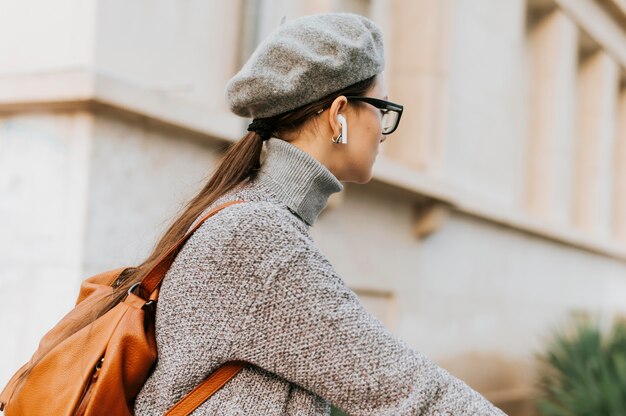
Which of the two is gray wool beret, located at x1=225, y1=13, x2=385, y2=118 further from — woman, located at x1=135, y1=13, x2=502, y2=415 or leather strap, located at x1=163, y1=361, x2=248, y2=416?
leather strap, located at x1=163, y1=361, x2=248, y2=416

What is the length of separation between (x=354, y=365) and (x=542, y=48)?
9.19m

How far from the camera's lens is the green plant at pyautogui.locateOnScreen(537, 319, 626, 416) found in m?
6.51

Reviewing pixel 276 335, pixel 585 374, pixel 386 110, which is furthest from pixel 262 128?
pixel 585 374

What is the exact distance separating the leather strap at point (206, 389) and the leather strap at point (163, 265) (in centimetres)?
21

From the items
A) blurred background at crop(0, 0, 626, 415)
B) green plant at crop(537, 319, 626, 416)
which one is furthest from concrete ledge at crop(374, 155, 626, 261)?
green plant at crop(537, 319, 626, 416)

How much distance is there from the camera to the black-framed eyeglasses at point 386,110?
1783 mm

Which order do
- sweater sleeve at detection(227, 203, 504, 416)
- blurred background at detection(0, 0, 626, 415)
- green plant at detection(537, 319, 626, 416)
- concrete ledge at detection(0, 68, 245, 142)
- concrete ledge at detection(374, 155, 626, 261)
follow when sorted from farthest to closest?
green plant at detection(537, 319, 626, 416) < concrete ledge at detection(374, 155, 626, 261) < blurred background at detection(0, 0, 626, 415) < concrete ledge at detection(0, 68, 245, 142) < sweater sleeve at detection(227, 203, 504, 416)

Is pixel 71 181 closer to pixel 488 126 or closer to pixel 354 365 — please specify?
pixel 354 365

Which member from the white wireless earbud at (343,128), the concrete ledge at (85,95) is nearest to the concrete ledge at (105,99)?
the concrete ledge at (85,95)

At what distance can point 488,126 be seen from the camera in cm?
815

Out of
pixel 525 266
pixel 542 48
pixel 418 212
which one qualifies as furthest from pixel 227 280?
pixel 542 48

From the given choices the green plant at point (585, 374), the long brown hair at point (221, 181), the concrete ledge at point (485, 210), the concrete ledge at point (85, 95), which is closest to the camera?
the long brown hair at point (221, 181)

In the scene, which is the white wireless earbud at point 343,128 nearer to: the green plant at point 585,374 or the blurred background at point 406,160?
the blurred background at point 406,160

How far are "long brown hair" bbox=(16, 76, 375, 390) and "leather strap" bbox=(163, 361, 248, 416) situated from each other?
0.79ft
